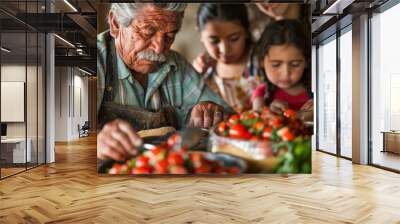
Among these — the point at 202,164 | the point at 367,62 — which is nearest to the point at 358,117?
the point at 367,62

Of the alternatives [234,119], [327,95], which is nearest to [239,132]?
[234,119]

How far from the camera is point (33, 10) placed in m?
6.75

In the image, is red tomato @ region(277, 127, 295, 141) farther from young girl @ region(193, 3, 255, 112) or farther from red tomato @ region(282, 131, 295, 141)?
young girl @ region(193, 3, 255, 112)

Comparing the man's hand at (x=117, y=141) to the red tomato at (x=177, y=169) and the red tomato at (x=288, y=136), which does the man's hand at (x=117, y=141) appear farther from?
the red tomato at (x=288, y=136)

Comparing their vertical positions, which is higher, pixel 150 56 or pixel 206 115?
pixel 150 56

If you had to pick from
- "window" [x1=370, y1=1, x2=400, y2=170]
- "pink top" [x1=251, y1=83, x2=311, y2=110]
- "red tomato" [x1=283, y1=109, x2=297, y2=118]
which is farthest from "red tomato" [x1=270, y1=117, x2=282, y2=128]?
"window" [x1=370, y1=1, x2=400, y2=170]

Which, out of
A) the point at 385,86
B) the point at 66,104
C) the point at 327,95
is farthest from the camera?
the point at 66,104

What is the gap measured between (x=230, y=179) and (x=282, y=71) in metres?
1.78

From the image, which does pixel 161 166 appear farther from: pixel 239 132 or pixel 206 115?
pixel 239 132

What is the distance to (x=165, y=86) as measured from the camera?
5.66m

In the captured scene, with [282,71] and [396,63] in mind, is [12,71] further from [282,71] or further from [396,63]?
[396,63]

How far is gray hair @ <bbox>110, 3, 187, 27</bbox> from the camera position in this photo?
5.58m

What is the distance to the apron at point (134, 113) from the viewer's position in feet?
18.5

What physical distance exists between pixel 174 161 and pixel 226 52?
175cm
